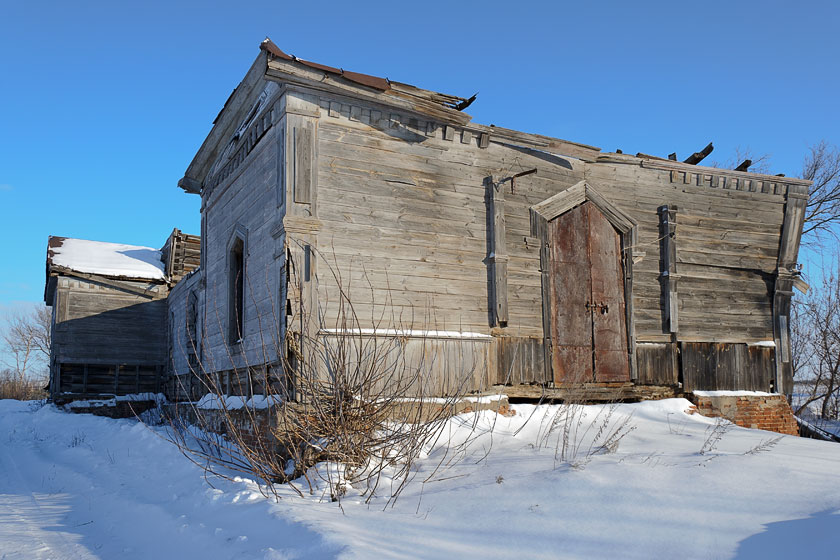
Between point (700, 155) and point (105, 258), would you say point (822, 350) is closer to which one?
point (700, 155)

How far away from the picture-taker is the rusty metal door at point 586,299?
11.1m

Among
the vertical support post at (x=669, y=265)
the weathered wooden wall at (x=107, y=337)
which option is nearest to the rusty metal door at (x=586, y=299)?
the vertical support post at (x=669, y=265)

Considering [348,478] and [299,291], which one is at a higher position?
[299,291]

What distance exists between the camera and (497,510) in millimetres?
5195

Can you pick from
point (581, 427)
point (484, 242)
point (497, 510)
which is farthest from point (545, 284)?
point (497, 510)

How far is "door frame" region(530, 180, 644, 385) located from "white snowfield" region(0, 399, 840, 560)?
2.68 metres

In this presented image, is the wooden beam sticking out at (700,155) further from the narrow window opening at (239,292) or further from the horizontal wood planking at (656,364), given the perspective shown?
the narrow window opening at (239,292)

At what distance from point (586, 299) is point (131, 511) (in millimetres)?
7896

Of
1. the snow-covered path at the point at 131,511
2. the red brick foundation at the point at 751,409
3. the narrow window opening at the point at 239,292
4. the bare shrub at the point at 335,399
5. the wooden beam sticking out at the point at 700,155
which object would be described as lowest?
the snow-covered path at the point at 131,511

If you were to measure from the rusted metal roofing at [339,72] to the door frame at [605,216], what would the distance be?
3.42 m

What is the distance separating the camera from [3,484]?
902 centimetres

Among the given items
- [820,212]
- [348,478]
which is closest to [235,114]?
[348,478]

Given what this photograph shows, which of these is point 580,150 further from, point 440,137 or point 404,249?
point 404,249

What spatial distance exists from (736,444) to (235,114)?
959cm
